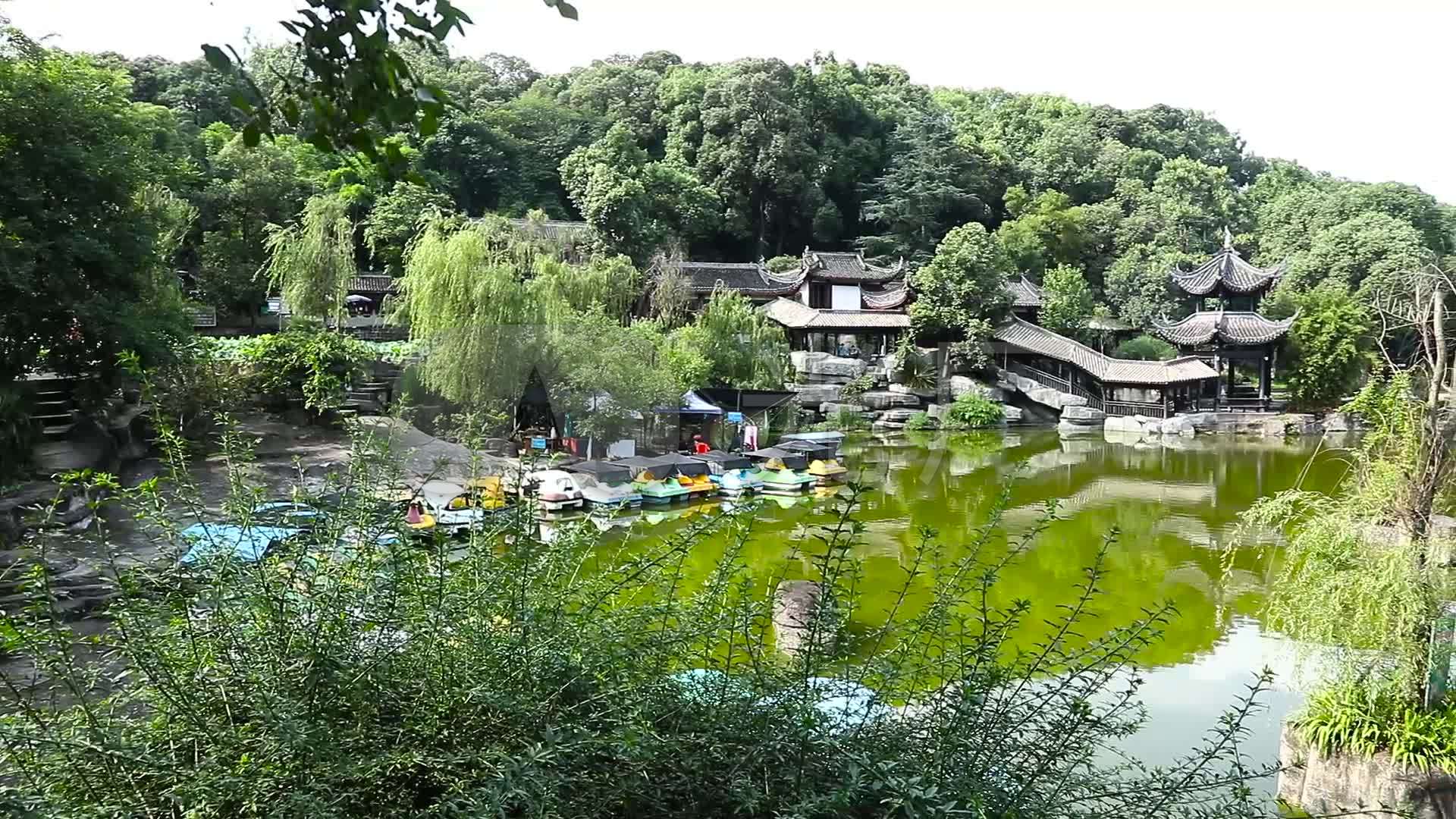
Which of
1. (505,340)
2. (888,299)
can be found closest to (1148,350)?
(888,299)

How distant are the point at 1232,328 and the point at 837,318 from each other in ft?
34.1

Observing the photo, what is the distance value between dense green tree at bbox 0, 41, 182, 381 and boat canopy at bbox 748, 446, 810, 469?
888 cm

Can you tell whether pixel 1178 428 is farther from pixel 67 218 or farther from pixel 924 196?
pixel 67 218

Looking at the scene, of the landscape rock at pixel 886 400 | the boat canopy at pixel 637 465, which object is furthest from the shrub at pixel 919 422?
the boat canopy at pixel 637 465

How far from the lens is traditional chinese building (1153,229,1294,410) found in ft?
86.4

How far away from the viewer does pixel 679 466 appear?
1487 centimetres

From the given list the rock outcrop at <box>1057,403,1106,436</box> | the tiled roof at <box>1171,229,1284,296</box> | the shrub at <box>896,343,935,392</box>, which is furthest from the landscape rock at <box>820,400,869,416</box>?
the tiled roof at <box>1171,229,1284,296</box>

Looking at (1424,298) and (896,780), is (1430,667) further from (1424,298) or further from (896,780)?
(896,780)

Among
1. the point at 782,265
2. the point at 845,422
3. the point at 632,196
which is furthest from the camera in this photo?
the point at 782,265

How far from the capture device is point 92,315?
10125mm

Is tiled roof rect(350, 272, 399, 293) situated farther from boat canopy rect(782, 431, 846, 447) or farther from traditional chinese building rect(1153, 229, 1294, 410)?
traditional chinese building rect(1153, 229, 1294, 410)

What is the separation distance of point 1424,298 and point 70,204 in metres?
11.6

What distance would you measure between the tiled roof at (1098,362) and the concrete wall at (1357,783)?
21.3 metres

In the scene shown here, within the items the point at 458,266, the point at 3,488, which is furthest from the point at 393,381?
the point at 3,488
